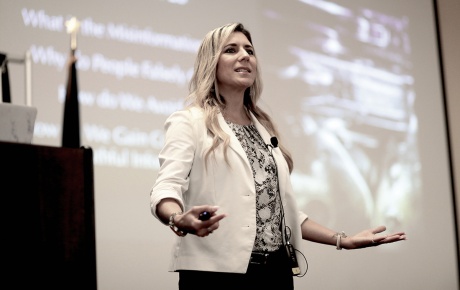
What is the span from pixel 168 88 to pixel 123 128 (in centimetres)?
39

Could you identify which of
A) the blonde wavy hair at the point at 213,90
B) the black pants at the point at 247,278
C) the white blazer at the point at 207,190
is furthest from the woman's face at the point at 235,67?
the black pants at the point at 247,278

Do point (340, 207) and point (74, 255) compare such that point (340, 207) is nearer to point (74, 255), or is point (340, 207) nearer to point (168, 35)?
point (168, 35)

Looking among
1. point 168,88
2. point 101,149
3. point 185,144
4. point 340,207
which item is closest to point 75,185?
point 185,144

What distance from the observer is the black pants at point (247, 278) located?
6.29 feet

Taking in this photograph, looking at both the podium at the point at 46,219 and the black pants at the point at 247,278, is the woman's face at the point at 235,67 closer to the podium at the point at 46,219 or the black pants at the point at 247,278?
the black pants at the point at 247,278

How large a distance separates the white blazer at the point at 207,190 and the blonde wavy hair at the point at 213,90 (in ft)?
0.12

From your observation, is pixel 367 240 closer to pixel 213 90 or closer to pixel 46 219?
pixel 213 90

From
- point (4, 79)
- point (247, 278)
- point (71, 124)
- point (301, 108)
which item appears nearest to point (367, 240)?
point (247, 278)

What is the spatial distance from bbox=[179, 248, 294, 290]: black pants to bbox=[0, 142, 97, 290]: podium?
0.54m

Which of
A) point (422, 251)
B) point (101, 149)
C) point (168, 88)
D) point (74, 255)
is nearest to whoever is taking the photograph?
point (74, 255)

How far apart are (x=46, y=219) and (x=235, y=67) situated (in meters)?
1.01

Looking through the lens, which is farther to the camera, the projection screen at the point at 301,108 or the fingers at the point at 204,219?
the projection screen at the point at 301,108

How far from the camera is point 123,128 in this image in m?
3.72

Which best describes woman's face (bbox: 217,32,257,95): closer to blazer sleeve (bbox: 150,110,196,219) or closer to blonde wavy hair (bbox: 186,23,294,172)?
blonde wavy hair (bbox: 186,23,294,172)
